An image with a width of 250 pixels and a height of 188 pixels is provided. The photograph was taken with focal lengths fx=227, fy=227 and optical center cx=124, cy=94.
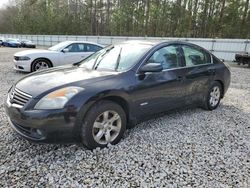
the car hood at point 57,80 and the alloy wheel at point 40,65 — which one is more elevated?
the car hood at point 57,80

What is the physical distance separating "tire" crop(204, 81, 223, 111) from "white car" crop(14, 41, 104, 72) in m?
5.57

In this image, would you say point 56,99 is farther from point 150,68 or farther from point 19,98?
point 150,68

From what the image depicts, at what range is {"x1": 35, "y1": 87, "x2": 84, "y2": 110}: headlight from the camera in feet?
8.91

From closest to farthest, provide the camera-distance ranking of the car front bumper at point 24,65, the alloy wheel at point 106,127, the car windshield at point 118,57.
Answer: the alloy wheel at point 106,127 < the car windshield at point 118,57 < the car front bumper at point 24,65

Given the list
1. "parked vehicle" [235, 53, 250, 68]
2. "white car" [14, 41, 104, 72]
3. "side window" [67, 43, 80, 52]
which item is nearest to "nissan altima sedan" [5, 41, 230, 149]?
"white car" [14, 41, 104, 72]

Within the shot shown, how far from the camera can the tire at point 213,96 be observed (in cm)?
481

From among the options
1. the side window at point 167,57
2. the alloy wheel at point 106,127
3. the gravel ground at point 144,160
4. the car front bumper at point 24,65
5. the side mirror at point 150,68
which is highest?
the side window at point 167,57

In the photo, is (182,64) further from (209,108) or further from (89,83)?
(89,83)

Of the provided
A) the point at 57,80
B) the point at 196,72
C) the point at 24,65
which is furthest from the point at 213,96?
the point at 24,65

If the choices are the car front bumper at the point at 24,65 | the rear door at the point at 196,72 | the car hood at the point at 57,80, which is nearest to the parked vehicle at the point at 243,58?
the rear door at the point at 196,72

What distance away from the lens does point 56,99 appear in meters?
2.76

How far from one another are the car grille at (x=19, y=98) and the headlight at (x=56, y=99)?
0.21m

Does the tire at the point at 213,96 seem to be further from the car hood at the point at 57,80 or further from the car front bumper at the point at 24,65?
the car front bumper at the point at 24,65

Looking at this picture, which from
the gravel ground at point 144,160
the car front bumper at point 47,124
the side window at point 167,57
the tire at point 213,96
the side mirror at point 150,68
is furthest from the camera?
the tire at point 213,96
